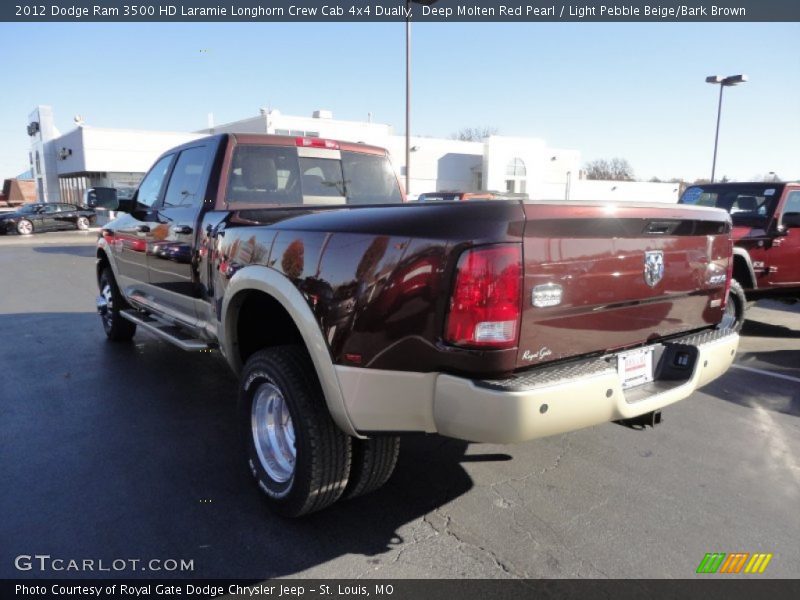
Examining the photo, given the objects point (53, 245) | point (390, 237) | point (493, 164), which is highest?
point (493, 164)

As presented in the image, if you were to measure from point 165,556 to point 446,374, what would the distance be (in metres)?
1.59

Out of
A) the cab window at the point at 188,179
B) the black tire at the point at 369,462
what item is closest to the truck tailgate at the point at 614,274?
the black tire at the point at 369,462

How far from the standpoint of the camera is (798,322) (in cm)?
824

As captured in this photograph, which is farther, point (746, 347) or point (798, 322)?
point (798, 322)

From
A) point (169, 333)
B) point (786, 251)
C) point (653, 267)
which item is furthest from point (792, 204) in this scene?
point (169, 333)

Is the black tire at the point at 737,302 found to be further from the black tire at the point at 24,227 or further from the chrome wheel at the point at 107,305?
the black tire at the point at 24,227

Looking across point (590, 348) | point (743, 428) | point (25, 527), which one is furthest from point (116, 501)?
point (743, 428)

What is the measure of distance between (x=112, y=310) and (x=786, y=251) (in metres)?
8.25

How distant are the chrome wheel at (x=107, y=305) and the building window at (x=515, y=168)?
3910 cm

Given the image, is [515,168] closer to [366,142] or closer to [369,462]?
[366,142]

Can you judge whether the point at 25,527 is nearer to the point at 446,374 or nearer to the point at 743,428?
the point at 446,374

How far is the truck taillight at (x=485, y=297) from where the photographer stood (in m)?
2.05

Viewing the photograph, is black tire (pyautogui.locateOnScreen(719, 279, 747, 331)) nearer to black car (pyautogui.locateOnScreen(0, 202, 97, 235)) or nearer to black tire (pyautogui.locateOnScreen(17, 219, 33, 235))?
black car (pyautogui.locateOnScreen(0, 202, 97, 235))

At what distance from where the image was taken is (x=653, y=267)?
262cm
